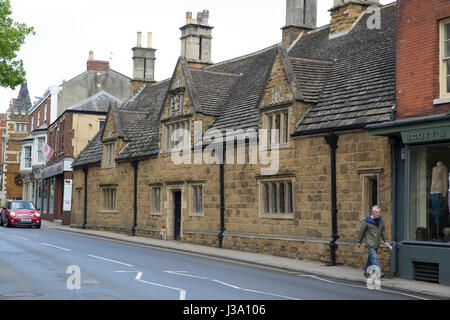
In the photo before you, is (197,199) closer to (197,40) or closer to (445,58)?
(445,58)

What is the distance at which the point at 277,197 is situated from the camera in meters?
21.5

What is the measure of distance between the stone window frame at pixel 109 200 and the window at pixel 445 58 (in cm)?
2145

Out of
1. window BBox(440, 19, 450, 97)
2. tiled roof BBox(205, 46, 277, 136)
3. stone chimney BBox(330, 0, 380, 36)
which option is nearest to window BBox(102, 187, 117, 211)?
tiled roof BBox(205, 46, 277, 136)

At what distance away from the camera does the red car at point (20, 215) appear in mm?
36125

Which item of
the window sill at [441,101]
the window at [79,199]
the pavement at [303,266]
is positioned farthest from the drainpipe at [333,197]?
the window at [79,199]

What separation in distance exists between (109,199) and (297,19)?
14.0 m

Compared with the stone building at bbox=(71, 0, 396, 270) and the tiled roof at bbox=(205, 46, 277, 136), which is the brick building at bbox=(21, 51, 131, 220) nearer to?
the stone building at bbox=(71, 0, 396, 270)

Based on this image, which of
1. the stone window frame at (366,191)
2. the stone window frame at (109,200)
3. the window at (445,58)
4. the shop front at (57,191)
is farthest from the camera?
the shop front at (57,191)

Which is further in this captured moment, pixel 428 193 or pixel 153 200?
pixel 153 200

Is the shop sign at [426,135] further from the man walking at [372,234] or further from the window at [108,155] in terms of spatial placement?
the window at [108,155]

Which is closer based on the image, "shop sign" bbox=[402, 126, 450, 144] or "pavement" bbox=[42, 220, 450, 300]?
"pavement" bbox=[42, 220, 450, 300]

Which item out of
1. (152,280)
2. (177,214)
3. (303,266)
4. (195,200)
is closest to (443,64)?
(303,266)

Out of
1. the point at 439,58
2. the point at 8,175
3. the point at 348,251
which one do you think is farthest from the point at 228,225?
the point at 8,175

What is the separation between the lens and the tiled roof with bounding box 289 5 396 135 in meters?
18.1
